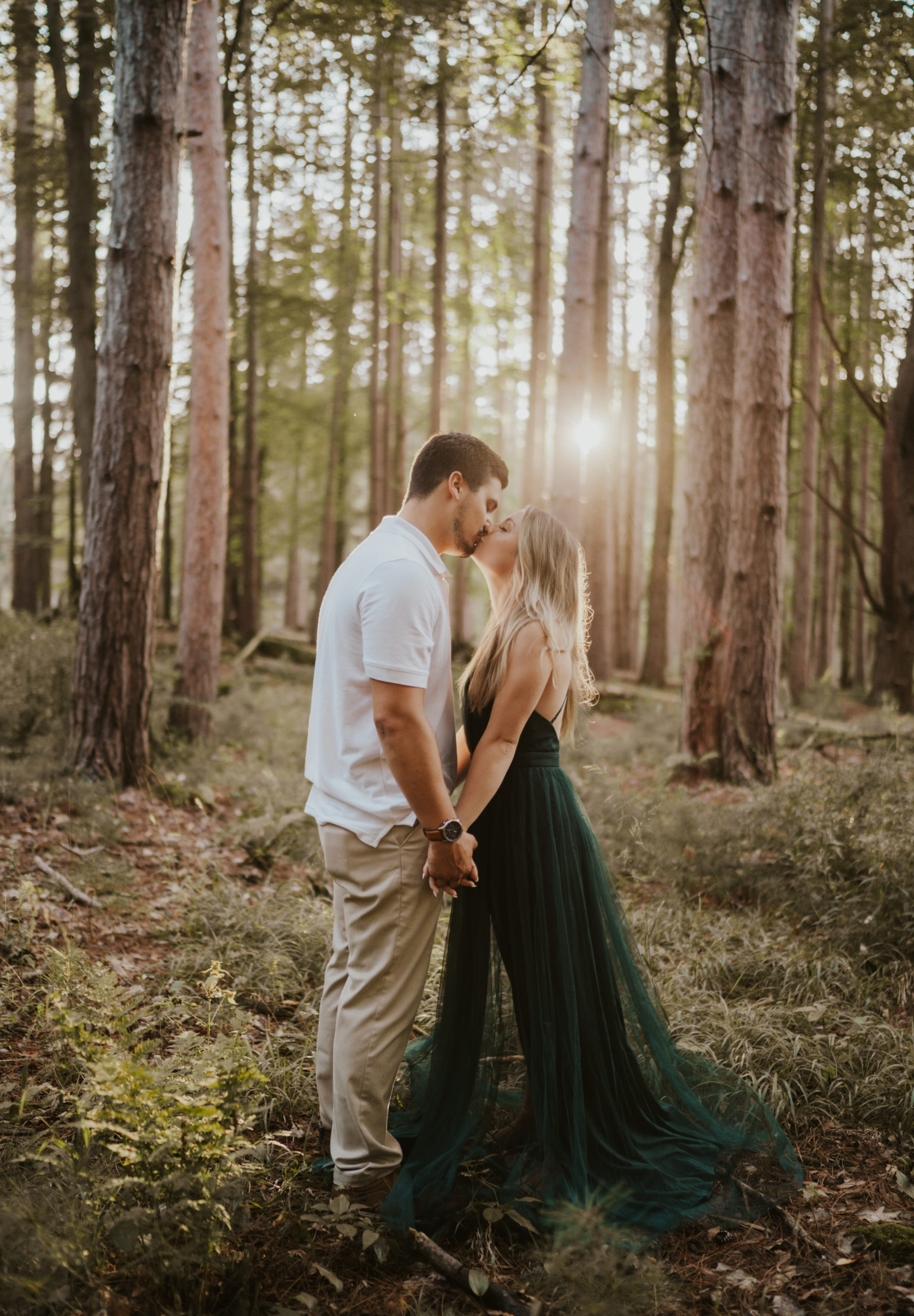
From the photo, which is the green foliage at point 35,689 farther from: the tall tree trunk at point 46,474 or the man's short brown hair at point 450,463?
the tall tree trunk at point 46,474

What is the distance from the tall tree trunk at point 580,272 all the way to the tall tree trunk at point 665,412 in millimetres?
2667

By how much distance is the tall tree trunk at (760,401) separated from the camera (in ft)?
25.1

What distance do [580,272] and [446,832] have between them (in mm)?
8846

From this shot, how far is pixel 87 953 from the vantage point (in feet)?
14.6

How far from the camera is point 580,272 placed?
9.85 m

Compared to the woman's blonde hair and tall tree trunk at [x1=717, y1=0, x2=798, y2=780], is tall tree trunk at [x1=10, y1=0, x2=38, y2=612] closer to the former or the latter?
tall tree trunk at [x1=717, y1=0, x2=798, y2=780]

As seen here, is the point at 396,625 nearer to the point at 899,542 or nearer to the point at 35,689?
the point at 35,689

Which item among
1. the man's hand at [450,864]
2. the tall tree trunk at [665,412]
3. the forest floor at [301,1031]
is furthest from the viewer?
the tall tree trunk at [665,412]

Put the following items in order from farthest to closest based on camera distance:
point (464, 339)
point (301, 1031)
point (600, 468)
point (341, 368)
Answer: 1. point (464, 339)
2. point (341, 368)
3. point (600, 468)
4. point (301, 1031)

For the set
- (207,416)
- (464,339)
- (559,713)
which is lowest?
(559,713)

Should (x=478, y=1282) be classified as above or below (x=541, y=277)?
below

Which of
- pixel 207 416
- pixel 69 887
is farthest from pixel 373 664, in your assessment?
pixel 207 416

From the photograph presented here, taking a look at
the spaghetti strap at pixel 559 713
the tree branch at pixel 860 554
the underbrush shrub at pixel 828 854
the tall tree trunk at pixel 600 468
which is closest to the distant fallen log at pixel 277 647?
the tall tree trunk at pixel 600 468

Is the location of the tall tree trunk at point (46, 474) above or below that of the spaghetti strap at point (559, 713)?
above
